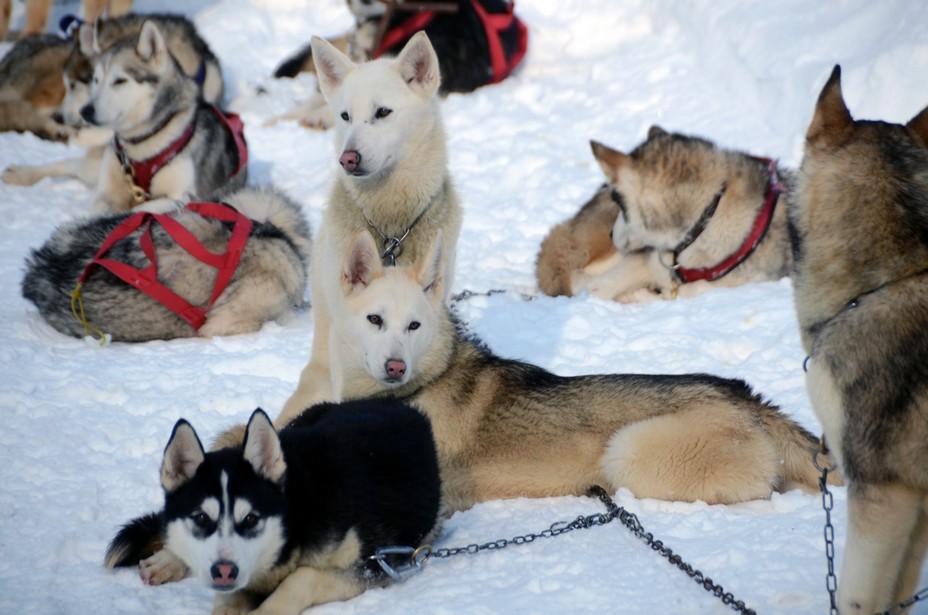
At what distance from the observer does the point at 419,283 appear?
4109mm

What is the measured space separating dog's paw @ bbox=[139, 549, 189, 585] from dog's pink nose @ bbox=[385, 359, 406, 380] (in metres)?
1.06

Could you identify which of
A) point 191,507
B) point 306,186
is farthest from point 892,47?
point 191,507

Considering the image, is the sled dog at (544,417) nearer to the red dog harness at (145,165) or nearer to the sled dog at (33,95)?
the red dog harness at (145,165)

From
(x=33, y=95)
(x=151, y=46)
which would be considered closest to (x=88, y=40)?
(x=33, y=95)

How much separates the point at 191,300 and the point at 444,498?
2.80m

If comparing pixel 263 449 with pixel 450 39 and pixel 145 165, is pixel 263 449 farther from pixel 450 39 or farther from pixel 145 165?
pixel 450 39

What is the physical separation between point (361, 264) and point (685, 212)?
11.8 ft

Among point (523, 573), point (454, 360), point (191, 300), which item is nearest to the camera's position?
point (523, 573)

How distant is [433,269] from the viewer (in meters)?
4.11

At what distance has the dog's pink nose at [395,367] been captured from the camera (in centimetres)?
387

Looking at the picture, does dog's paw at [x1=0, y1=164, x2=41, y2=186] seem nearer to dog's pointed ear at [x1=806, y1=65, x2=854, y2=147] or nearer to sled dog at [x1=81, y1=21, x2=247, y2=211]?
Result: sled dog at [x1=81, y1=21, x2=247, y2=211]

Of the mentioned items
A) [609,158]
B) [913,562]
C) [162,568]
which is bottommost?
[162,568]

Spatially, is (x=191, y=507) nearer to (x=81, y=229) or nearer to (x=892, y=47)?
(x=81, y=229)

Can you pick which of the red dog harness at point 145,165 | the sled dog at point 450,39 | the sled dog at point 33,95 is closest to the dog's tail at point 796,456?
the red dog harness at point 145,165
